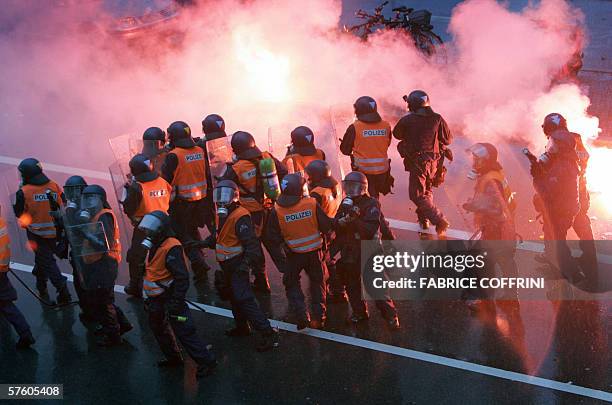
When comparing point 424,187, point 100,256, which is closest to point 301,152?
point 424,187

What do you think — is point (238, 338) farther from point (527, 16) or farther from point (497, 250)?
point (527, 16)

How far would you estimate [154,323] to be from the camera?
706cm

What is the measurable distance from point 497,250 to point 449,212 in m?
2.68

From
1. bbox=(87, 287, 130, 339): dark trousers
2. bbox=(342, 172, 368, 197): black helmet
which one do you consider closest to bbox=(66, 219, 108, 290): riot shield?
bbox=(87, 287, 130, 339): dark trousers

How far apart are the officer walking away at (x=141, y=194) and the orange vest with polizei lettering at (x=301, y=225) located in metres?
1.51

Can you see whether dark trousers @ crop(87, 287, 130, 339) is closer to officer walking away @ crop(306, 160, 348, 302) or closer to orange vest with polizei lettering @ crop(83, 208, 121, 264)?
orange vest with polizei lettering @ crop(83, 208, 121, 264)

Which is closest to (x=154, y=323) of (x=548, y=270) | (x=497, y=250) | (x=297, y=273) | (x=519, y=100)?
(x=297, y=273)

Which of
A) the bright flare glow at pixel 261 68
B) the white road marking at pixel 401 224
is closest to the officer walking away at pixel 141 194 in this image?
the white road marking at pixel 401 224

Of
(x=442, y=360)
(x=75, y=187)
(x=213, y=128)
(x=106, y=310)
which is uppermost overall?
(x=213, y=128)

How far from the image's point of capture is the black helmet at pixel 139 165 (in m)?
8.20

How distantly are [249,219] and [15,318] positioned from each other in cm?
249

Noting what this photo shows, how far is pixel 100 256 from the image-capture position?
24.6ft

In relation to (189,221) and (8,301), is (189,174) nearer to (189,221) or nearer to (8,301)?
(189,221)

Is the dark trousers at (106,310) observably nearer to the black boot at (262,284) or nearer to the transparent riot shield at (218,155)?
the black boot at (262,284)
